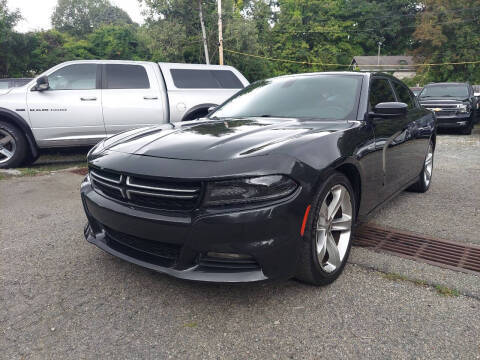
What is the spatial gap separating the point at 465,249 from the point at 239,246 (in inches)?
88.9

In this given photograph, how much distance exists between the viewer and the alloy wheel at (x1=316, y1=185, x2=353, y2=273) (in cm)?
241

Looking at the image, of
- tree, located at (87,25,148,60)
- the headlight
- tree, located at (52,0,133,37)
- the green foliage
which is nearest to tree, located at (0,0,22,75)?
the green foliage

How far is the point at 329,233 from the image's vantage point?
8.27 feet

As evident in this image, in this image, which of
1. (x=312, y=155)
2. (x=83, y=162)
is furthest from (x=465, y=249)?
(x=83, y=162)

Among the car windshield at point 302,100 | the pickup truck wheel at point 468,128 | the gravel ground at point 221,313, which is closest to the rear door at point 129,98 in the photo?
the car windshield at point 302,100

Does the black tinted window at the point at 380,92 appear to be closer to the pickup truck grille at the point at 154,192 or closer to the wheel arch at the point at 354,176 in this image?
the wheel arch at the point at 354,176

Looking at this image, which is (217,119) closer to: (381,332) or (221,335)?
(221,335)

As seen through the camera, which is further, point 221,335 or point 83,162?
point 83,162

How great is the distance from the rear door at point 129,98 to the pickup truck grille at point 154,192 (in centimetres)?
484

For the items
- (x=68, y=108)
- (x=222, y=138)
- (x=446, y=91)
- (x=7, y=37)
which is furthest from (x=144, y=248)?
(x=7, y=37)

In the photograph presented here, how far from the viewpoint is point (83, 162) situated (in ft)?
24.3

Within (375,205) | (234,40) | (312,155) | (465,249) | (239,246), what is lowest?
(465,249)

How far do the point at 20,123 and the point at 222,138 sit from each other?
542 cm

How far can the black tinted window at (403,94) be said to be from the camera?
4.20 m
